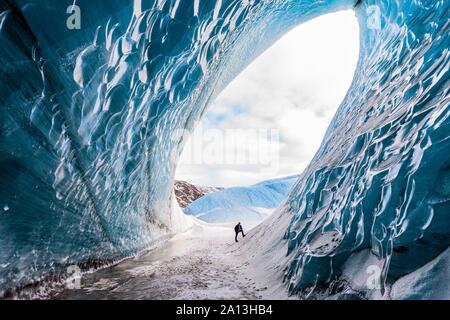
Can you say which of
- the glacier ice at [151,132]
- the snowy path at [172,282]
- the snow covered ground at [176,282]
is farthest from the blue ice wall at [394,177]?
the snowy path at [172,282]

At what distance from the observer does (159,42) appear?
371 cm

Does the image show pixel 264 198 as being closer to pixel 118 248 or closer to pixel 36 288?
pixel 118 248

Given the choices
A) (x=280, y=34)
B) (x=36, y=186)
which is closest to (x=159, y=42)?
(x=36, y=186)

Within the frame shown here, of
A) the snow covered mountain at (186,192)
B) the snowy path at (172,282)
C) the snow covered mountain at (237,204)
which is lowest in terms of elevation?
the snowy path at (172,282)

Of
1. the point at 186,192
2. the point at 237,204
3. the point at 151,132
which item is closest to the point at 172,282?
the point at 151,132

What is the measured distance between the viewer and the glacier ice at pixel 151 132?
89.4 inches

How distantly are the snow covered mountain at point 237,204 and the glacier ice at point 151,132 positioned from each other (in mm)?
16235

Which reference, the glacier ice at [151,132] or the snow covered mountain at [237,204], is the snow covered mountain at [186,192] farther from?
the glacier ice at [151,132]

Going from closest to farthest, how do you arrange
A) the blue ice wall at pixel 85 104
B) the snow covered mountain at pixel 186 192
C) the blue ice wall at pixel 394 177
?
the blue ice wall at pixel 394 177
the blue ice wall at pixel 85 104
the snow covered mountain at pixel 186 192

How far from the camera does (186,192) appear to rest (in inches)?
1198

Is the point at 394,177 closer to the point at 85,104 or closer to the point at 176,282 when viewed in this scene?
the point at 176,282

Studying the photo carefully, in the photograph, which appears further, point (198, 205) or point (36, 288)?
point (198, 205)

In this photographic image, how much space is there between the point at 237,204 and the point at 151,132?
57.3ft

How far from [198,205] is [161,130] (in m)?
17.6
